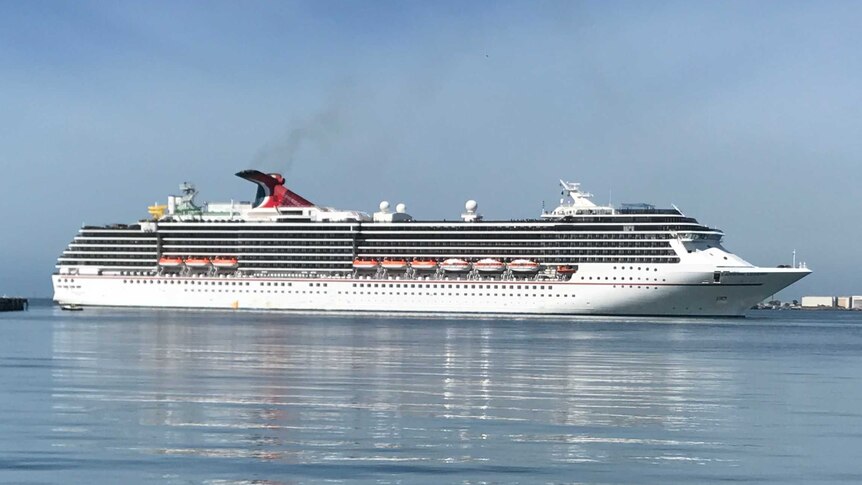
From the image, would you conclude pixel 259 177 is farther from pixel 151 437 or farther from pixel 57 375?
pixel 151 437

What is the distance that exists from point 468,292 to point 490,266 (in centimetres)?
259

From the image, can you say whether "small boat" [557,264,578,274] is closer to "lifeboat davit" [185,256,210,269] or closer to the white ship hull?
the white ship hull

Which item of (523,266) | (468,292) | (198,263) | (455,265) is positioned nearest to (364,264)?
(455,265)

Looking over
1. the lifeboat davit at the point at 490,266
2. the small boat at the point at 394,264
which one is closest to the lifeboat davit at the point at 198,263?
the small boat at the point at 394,264

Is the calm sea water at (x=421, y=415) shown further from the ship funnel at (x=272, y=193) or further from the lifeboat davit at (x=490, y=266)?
the ship funnel at (x=272, y=193)

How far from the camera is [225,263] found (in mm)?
100062

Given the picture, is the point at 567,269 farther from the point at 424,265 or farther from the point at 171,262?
the point at 171,262

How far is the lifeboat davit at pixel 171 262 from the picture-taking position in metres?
101

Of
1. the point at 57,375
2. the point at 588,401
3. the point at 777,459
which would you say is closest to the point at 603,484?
the point at 777,459

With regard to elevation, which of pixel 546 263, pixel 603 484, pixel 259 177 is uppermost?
pixel 259 177

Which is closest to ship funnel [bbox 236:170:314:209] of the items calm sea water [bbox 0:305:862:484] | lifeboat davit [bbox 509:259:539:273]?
lifeboat davit [bbox 509:259:539:273]

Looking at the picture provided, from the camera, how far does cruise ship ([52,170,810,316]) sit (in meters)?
85.7

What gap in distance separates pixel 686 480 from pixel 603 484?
134 centimetres

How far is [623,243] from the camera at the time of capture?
8706 cm
